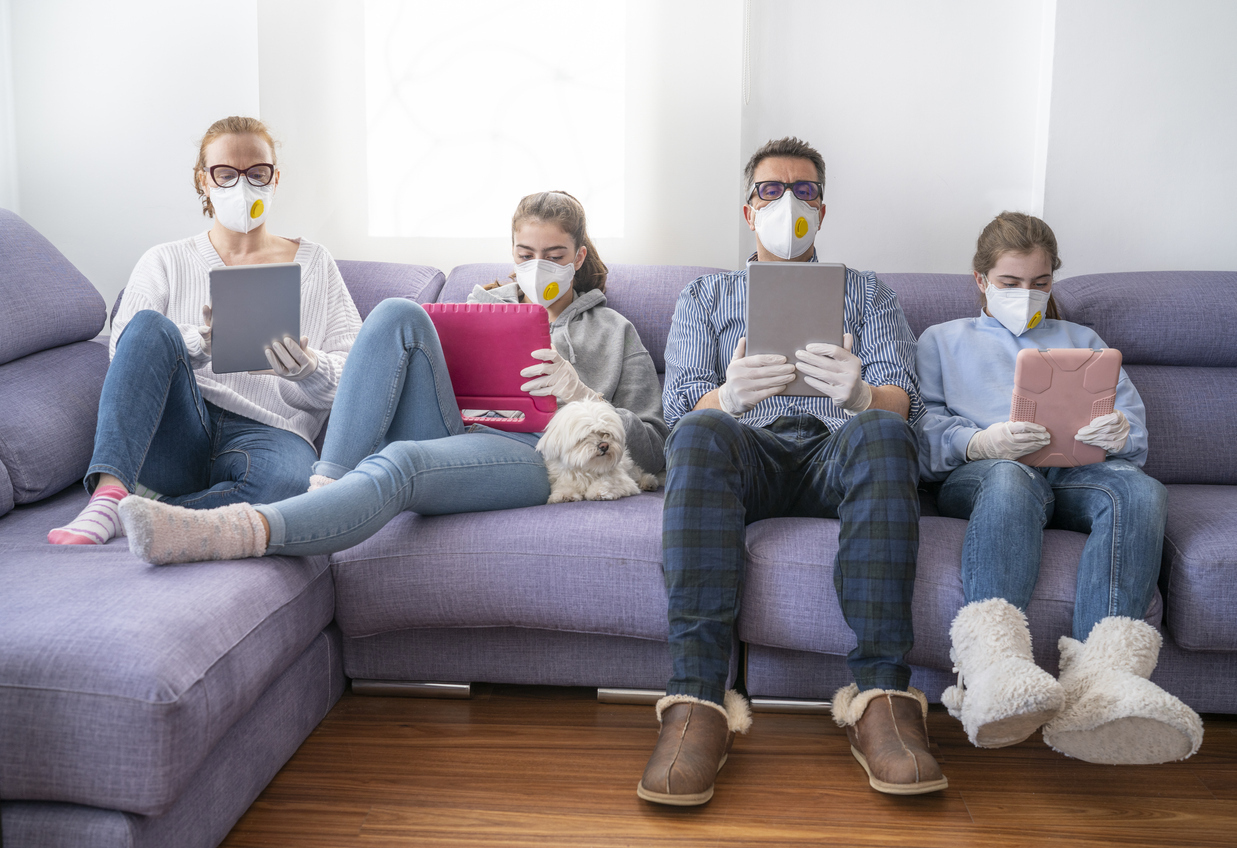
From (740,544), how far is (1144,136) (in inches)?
79.4

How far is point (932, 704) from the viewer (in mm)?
1692

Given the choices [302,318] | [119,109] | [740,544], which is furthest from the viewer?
[119,109]

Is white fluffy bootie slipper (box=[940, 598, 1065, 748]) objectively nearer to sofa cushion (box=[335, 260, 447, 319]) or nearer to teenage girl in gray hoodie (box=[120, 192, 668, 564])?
teenage girl in gray hoodie (box=[120, 192, 668, 564])

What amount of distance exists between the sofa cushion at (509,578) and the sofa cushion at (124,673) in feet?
0.90

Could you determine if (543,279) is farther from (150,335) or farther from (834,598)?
(834,598)

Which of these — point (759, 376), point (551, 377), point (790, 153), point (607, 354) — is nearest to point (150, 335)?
point (551, 377)

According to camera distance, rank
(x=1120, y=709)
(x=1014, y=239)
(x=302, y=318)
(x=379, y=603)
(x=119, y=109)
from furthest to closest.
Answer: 1. (x=119, y=109)
2. (x=302, y=318)
3. (x=1014, y=239)
4. (x=379, y=603)
5. (x=1120, y=709)

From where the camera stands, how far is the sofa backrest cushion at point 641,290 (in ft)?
7.59

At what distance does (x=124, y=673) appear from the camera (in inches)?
42.0

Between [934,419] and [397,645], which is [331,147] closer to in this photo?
[397,645]

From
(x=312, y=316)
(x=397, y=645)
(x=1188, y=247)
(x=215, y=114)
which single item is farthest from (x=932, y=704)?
(x=215, y=114)

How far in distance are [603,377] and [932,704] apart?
39.1 inches

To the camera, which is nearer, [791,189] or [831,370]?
[831,370]

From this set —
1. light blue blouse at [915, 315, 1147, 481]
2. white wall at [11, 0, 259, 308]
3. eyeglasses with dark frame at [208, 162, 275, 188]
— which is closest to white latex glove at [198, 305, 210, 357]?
eyeglasses with dark frame at [208, 162, 275, 188]
